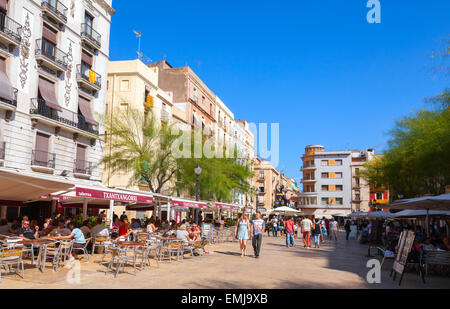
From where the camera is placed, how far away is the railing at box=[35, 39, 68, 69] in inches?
882

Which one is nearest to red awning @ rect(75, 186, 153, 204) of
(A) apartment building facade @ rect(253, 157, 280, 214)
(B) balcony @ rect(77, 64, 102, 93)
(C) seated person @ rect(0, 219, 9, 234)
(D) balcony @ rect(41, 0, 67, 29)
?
(C) seated person @ rect(0, 219, 9, 234)

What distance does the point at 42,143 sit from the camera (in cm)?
2297

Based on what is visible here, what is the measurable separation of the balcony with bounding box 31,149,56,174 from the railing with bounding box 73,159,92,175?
Answer: 2.41 meters

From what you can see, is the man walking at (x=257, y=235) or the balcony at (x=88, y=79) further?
the balcony at (x=88, y=79)

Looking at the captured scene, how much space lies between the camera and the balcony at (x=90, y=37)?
86.1ft

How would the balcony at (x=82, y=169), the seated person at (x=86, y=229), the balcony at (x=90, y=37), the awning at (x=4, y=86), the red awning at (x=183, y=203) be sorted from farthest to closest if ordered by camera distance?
the balcony at (x=90, y=37) < the balcony at (x=82, y=169) < the awning at (x=4, y=86) < the red awning at (x=183, y=203) < the seated person at (x=86, y=229)

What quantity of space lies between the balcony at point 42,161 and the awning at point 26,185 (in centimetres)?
1024

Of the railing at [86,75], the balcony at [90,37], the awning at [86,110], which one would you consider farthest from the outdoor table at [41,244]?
the balcony at [90,37]

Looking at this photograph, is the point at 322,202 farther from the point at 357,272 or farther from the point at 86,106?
the point at 357,272

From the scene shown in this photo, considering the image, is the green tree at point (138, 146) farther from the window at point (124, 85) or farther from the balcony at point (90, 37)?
the balcony at point (90, 37)

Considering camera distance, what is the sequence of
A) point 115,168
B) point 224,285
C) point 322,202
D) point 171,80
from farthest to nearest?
1. point 322,202
2. point 171,80
3. point 115,168
4. point 224,285

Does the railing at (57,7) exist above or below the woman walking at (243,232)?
above
